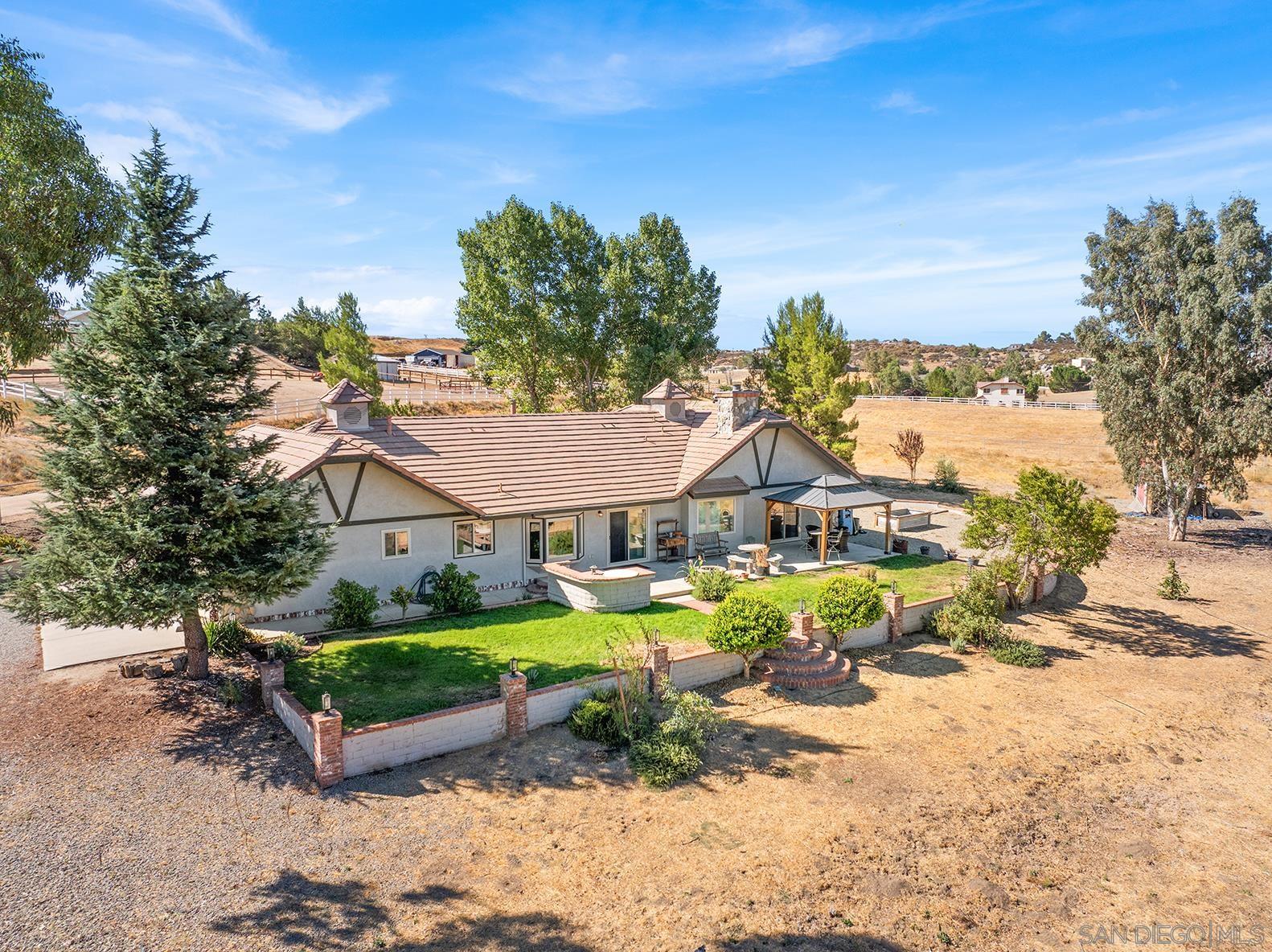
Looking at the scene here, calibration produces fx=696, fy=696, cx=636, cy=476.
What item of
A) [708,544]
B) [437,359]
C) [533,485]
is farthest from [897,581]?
[437,359]

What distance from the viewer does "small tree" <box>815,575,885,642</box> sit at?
18078 mm

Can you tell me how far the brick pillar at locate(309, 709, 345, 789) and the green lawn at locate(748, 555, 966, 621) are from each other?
12.7 m

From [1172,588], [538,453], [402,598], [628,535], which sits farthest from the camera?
[628,535]

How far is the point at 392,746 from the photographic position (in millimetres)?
12375

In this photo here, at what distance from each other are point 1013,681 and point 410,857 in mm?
14682

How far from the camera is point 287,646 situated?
54.0 feet

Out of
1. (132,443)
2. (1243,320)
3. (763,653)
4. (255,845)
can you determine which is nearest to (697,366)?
(1243,320)

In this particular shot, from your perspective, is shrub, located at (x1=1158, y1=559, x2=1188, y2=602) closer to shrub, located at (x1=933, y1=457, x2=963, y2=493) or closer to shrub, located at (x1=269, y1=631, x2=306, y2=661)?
shrub, located at (x1=933, y1=457, x2=963, y2=493)

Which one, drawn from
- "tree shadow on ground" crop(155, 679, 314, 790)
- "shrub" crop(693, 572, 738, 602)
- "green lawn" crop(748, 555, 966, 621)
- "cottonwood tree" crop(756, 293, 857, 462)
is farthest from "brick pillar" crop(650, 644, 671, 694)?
"cottonwood tree" crop(756, 293, 857, 462)

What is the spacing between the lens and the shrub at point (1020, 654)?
18.5 meters

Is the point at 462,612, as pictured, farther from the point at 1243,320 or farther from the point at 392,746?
the point at 1243,320

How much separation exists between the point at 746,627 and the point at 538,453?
11.5 metres

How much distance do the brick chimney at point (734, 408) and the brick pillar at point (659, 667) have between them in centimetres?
1392

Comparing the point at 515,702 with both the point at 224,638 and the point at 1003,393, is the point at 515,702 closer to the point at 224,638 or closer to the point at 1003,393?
the point at 224,638
